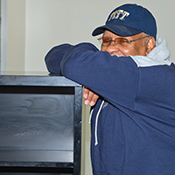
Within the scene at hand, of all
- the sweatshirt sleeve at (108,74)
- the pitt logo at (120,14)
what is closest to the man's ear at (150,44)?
the pitt logo at (120,14)

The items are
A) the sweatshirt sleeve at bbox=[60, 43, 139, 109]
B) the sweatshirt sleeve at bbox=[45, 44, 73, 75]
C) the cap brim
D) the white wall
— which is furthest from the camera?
the white wall

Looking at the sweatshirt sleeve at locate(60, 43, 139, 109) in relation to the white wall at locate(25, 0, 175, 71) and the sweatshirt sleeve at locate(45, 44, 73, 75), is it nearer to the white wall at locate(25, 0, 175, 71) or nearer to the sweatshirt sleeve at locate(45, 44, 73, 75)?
the sweatshirt sleeve at locate(45, 44, 73, 75)

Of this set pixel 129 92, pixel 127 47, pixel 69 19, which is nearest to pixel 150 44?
pixel 127 47

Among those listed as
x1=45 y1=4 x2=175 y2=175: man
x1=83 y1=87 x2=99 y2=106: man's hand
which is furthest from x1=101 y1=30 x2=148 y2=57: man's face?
x1=83 y1=87 x2=99 y2=106: man's hand

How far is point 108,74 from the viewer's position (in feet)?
2.46

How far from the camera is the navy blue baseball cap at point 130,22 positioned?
3.03 feet

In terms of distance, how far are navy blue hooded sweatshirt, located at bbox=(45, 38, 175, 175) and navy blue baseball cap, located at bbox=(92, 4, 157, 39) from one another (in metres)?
0.08

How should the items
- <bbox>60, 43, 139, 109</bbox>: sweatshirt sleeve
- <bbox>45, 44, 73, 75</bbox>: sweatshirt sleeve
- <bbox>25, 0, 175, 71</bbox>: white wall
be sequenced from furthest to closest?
<bbox>25, 0, 175, 71</bbox>: white wall, <bbox>45, 44, 73, 75</bbox>: sweatshirt sleeve, <bbox>60, 43, 139, 109</bbox>: sweatshirt sleeve

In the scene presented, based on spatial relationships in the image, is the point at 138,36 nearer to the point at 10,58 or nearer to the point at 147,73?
the point at 147,73

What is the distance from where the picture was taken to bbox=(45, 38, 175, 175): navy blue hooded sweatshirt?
0.76 m

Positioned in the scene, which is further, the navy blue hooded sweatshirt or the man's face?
the man's face

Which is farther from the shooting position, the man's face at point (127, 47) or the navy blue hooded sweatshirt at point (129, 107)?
the man's face at point (127, 47)

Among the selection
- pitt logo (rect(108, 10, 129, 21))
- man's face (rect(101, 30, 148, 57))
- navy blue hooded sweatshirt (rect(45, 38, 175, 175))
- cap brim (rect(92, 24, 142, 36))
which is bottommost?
navy blue hooded sweatshirt (rect(45, 38, 175, 175))

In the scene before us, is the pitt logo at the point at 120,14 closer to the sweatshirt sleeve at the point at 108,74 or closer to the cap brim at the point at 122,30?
the cap brim at the point at 122,30
